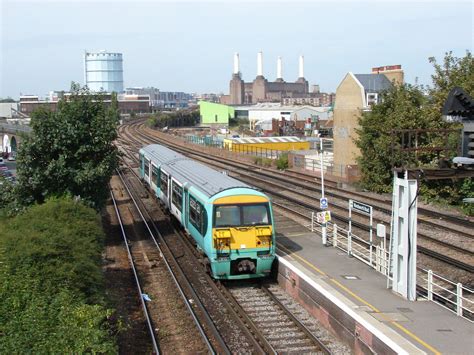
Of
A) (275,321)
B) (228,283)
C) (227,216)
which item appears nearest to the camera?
(275,321)

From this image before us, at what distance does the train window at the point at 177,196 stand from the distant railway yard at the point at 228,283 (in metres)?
1.41

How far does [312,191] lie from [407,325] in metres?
22.4

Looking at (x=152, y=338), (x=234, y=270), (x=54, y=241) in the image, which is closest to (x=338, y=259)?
(x=234, y=270)

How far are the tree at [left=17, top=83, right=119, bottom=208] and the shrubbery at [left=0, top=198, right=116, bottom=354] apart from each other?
442cm

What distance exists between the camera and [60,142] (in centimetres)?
2014

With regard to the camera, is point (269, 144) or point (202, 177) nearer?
point (202, 177)

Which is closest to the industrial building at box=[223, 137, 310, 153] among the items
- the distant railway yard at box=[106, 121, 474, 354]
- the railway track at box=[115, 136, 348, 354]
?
the distant railway yard at box=[106, 121, 474, 354]

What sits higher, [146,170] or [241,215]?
[241,215]

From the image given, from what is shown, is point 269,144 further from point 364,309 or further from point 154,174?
point 364,309

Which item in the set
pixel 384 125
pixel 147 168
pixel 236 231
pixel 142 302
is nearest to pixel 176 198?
pixel 236 231

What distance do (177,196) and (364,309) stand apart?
1049cm

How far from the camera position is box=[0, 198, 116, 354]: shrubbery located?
8820mm

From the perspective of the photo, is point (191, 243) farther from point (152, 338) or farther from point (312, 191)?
point (312, 191)

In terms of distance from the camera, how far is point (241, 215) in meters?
15.6
